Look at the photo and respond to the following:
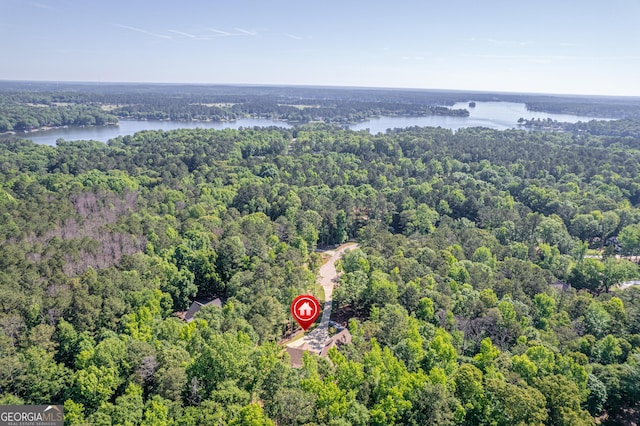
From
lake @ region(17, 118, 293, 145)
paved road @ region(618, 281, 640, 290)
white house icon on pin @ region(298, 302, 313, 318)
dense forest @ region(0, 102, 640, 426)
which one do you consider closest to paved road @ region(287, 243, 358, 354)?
dense forest @ region(0, 102, 640, 426)

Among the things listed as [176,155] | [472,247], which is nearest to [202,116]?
[176,155]

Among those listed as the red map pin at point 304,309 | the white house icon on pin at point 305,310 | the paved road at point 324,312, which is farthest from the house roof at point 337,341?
the white house icon on pin at point 305,310

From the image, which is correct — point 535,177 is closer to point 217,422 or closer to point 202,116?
point 217,422

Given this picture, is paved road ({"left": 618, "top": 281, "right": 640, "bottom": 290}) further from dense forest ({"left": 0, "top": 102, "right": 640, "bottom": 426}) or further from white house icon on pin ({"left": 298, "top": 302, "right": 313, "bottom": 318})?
white house icon on pin ({"left": 298, "top": 302, "right": 313, "bottom": 318})

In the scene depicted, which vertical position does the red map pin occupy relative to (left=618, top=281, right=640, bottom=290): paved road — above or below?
above

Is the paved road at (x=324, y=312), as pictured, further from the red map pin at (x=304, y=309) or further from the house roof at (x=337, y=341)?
the red map pin at (x=304, y=309)
